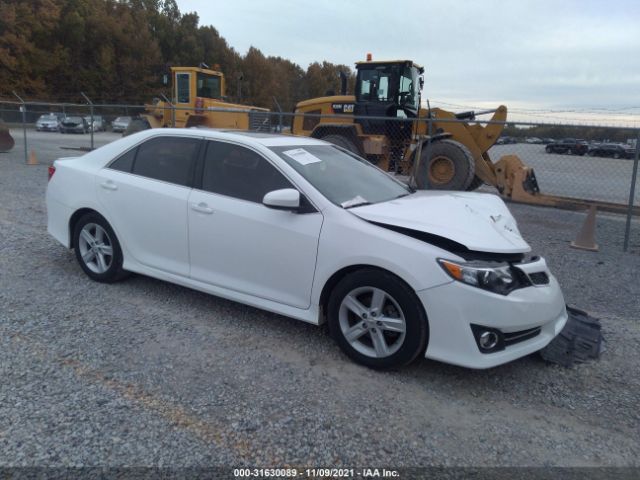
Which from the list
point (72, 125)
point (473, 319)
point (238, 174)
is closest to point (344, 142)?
point (238, 174)

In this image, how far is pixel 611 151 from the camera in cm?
1120

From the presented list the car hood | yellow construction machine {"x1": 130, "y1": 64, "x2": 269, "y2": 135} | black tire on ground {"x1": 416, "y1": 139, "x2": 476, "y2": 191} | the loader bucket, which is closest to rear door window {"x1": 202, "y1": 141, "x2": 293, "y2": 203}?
the car hood

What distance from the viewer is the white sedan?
3.37 m

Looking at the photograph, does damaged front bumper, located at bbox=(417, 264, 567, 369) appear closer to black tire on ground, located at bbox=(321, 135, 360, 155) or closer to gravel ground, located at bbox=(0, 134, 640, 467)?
gravel ground, located at bbox=(0, 134, 640, 467)

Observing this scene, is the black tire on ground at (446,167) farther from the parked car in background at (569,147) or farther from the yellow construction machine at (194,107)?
the yellow construction machine at (194,107)

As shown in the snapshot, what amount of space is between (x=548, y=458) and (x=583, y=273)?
4053 millimetres

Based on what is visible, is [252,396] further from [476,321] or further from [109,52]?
[109,52]

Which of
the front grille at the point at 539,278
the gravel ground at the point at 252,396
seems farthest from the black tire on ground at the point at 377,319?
the front grille at the point at 539,278

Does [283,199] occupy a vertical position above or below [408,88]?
below

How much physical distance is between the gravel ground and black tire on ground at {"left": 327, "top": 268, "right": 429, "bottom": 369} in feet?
0.49

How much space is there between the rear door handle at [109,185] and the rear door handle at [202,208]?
98 centimetres

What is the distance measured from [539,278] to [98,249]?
3.86 meters

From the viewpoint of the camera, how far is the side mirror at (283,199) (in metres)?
3.79

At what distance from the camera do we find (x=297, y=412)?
3.10 meters
